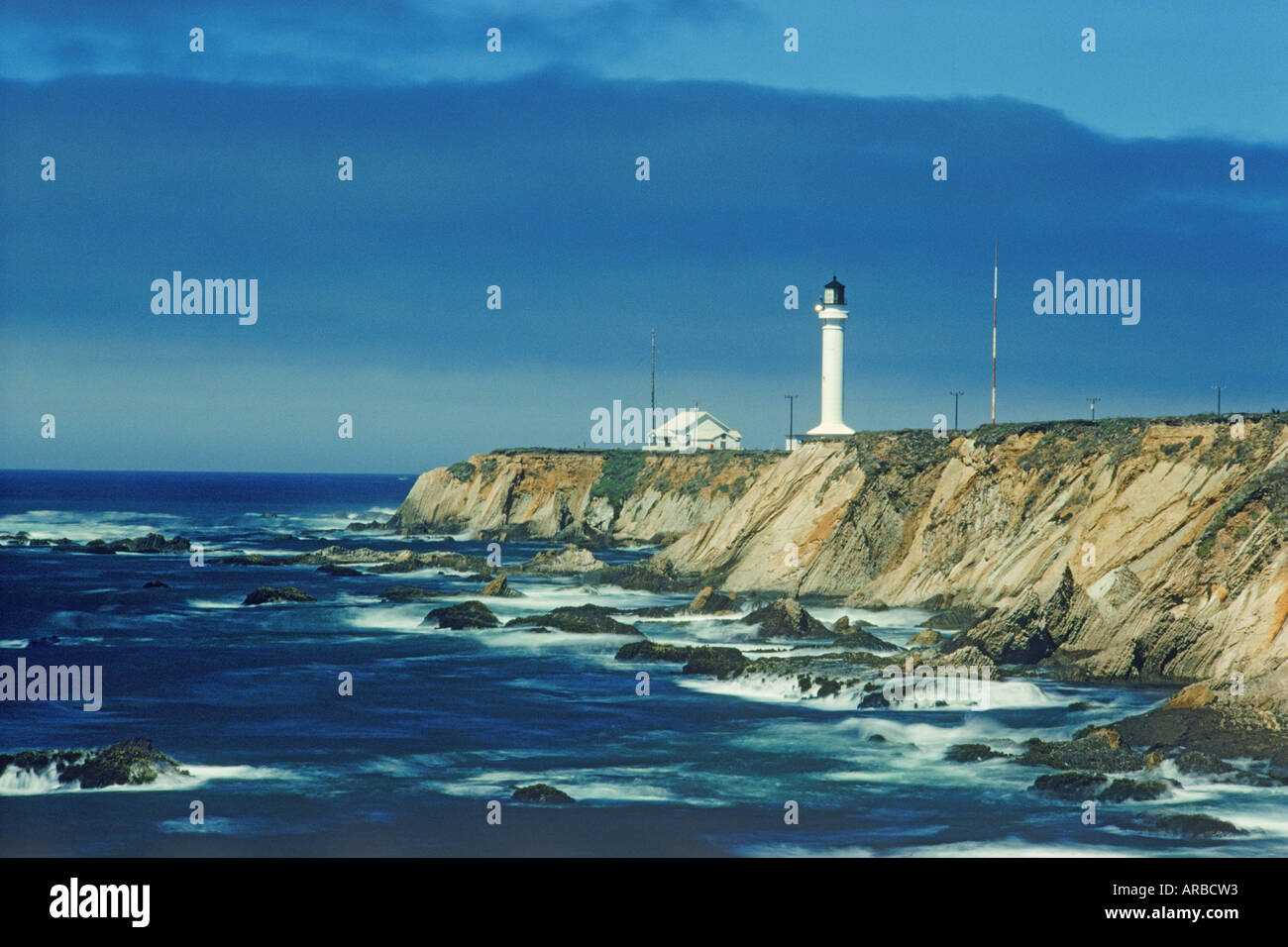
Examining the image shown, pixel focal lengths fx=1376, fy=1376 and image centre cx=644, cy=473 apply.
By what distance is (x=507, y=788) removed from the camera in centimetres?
2553

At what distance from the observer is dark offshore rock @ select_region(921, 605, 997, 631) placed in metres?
44.7

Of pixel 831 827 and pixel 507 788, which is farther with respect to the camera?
pixel 507 788

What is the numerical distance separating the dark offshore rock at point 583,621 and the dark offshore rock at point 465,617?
766 mm

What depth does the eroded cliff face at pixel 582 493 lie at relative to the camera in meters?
98.4

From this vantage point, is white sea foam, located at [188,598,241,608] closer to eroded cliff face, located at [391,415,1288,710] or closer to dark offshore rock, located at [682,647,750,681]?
eroded cliff face, located at [391,415,1288,710]

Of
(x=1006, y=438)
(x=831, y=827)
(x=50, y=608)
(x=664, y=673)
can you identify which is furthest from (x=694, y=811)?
(x=50, y=608)

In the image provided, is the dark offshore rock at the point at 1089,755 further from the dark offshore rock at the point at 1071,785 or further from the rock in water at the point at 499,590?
the rock in water at the point at 499,590

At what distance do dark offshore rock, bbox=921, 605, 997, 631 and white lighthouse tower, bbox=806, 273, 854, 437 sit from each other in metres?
36.2

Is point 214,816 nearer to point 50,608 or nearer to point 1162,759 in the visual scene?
point 1162,759

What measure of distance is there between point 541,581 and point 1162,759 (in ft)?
146

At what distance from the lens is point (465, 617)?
49.8m

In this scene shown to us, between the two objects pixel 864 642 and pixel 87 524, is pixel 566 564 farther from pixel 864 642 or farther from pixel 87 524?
pixel 87 524

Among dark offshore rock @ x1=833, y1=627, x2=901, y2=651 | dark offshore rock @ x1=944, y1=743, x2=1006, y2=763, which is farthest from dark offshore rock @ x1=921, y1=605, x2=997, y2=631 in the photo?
dark offshore rock @ x1=944, y1=743, x2=1006, y2=763

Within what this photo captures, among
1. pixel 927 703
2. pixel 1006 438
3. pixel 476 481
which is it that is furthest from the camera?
pixel 476 481
